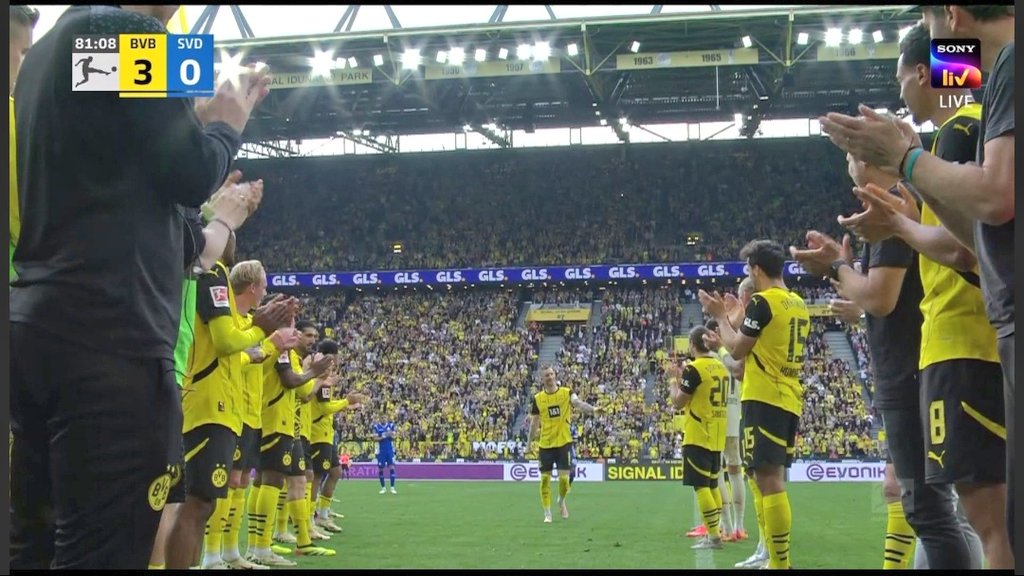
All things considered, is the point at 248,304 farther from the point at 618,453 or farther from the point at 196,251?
the point at 618,453

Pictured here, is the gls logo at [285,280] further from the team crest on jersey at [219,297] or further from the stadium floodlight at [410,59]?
the team crest on jersey at [219,297]

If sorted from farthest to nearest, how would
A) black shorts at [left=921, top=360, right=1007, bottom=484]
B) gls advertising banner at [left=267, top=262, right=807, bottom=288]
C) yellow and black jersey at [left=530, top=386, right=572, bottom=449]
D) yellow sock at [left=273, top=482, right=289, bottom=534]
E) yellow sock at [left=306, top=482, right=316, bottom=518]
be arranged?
gls advertising banner at [left=267, top=262, right=807, bottom=288] < yellow and black jersey at [left=530, top=386, right=572, bottom=449] < yellow sock at [left=273, top=482, right=289, bottom=534] < yellow sock at [left=306, top=482, right=316, bottom=518] < black shorts at [left=921, top=360, right=1007, bottom=484]

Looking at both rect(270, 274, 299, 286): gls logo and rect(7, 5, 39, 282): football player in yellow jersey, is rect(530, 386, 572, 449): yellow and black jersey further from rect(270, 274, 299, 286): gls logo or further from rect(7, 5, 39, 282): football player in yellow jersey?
rect(270, 274, 299, 286): gls logo

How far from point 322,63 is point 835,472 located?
17359mm

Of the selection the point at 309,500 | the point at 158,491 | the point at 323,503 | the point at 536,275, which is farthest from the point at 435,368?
the point at 158,491

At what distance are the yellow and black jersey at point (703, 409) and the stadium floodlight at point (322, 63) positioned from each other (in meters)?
20.2

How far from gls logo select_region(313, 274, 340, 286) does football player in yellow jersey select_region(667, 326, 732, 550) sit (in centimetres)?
2862

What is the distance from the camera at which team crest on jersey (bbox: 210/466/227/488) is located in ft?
17.6

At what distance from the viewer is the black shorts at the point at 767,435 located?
246 inches

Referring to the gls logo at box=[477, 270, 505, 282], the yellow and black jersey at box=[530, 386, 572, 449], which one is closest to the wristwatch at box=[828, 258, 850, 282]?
the yellow and black jersey at box=[530, 386, 572, 449]

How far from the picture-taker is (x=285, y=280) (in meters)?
36.9

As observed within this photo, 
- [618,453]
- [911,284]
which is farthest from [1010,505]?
[618,453]

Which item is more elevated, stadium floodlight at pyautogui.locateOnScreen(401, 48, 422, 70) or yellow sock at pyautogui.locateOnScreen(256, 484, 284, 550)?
stadium floodlight at pyautogui.locateOnScreen(401, 48, 422, 70)

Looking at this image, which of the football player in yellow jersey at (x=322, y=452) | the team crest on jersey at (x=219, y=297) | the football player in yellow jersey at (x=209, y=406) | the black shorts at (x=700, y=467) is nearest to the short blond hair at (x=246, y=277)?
the football player in yellow jersey at (x=209, y=406)
